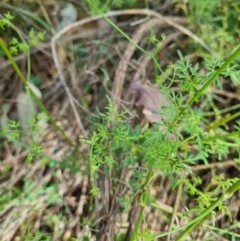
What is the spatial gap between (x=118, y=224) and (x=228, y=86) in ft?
2.23

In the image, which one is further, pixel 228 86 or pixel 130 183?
pixel 228 86

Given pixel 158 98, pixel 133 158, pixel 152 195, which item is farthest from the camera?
pixel 158 98

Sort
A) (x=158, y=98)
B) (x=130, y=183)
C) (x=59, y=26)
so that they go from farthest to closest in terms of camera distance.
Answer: (x=59, y=26) < (x=158, y=98) < (x=130, y=183)

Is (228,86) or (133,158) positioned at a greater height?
(133,158)

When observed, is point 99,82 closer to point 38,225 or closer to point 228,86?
point 228,86

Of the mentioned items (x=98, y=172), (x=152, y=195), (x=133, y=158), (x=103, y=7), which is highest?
(x=103, y=7)

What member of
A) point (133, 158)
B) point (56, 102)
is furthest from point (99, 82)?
point (133, 158)

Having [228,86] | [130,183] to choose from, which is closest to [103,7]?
[228,86]

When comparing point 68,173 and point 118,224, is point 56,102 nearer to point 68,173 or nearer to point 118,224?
point 68,173

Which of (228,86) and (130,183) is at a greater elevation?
(130,183)

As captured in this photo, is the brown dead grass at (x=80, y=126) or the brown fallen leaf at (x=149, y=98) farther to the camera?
the brown fallen leaf at (x=149, y=98)

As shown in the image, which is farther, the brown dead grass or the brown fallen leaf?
the brown fallen leaf

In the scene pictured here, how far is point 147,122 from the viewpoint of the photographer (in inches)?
65.9

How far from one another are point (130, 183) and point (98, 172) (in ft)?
0.52
